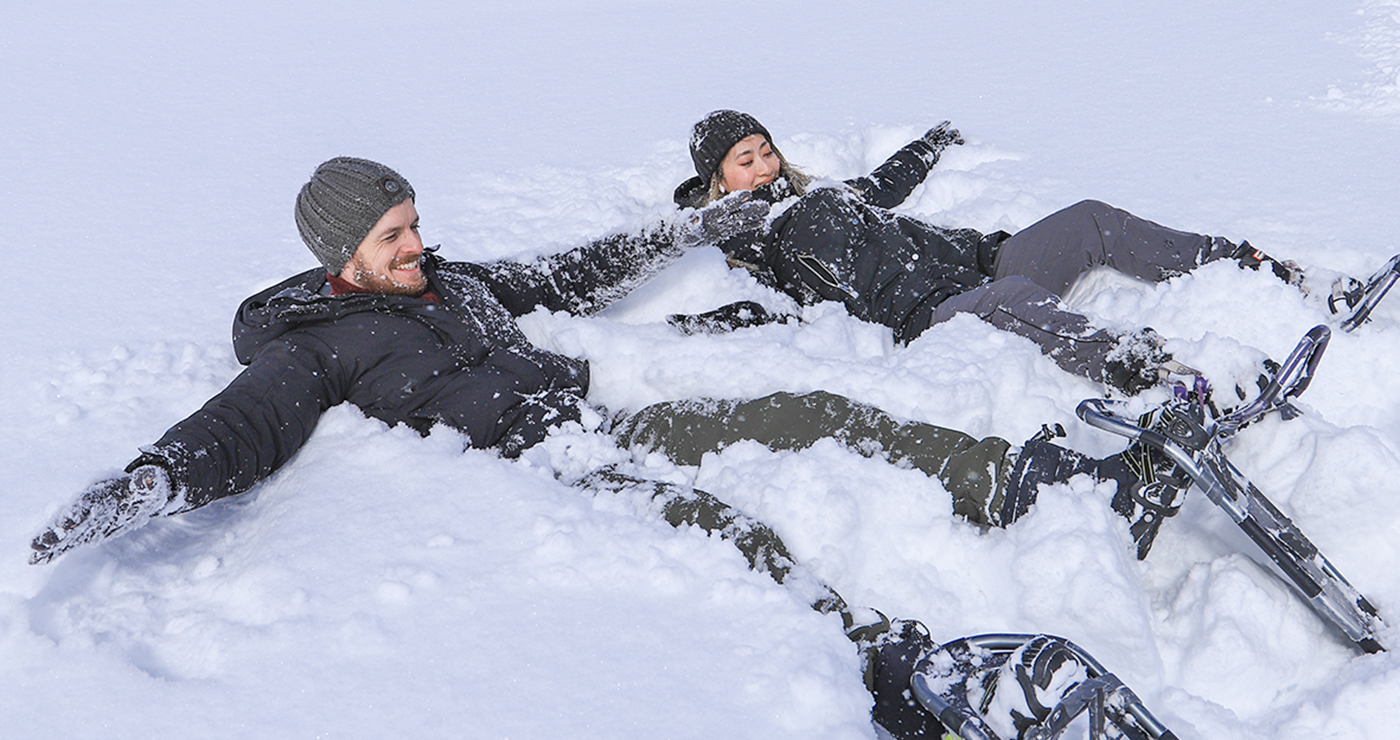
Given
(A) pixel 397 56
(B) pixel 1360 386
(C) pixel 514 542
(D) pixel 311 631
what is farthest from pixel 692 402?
(A) pixel 397 56

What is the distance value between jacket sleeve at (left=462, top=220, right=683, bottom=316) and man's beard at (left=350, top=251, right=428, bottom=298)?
1.34 feet

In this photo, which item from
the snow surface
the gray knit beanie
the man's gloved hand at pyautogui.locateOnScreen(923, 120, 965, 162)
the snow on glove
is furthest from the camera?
the man's gloved hand at pyautogui.locateOnScreen(923, 120, 965, 162)

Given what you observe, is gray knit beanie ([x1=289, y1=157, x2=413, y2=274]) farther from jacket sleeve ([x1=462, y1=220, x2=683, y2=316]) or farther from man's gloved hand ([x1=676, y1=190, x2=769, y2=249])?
man's gloved hand ([x1=676, y1=190, x2=769, y2=249])

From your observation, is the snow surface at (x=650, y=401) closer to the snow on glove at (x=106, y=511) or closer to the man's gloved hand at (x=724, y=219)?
the snow on glove at (x=106, y=511)

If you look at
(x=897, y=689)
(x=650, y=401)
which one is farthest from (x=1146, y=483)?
(x=650, y=401)

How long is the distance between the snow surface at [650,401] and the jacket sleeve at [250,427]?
0.31ft

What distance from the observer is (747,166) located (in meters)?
4.03

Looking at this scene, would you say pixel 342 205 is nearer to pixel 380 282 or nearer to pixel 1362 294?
pixel 380 282

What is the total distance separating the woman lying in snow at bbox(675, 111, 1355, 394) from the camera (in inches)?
113

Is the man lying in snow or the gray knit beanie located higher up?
the gray knit beanie

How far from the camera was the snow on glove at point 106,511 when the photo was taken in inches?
77.0

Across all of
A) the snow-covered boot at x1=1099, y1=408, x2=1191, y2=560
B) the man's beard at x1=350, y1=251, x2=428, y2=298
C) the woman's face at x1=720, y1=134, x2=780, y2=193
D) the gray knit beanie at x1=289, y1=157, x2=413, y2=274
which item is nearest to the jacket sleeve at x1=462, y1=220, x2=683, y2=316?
the man's beard at x1=350, y1=251, x2=428, y2=298

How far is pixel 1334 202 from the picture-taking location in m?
3.76

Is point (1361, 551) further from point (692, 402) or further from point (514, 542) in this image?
point (514, 542)
